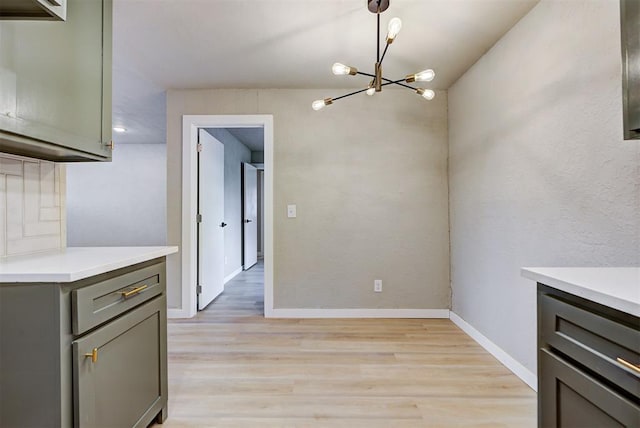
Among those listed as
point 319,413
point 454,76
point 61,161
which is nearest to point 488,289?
point 319,413

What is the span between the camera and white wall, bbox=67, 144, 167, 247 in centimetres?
618

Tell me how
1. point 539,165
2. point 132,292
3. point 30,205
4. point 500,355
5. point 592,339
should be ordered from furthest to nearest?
point 500,355, point 539,165, point 30,205, point 132,292, point 592,339

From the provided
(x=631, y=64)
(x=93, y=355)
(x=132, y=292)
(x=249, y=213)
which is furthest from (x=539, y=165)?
(x=249, y=213)

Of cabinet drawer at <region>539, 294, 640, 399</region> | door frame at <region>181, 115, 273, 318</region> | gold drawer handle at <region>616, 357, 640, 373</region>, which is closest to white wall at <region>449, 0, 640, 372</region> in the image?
cabinet drawer at <region>539, 294, 640, 399</region>

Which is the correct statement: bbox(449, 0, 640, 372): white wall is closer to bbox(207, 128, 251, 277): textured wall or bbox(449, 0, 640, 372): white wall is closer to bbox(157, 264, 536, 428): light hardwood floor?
bbox(157, 264, 536, 428): light hardwood floor

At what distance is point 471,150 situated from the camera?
267 centimetres

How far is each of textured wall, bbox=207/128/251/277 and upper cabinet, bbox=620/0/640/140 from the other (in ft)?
13.4

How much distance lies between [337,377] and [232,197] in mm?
3782

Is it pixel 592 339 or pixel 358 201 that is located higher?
pixel 358 201

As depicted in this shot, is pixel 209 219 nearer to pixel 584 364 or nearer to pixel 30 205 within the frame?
pixel 30 205

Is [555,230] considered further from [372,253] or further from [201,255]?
[201,255]

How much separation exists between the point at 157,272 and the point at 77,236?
621cm

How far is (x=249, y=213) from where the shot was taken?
6.17 meters

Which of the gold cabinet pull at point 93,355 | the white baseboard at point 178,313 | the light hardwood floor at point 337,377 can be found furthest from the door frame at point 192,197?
the gold cabinet pull at point 93,355
